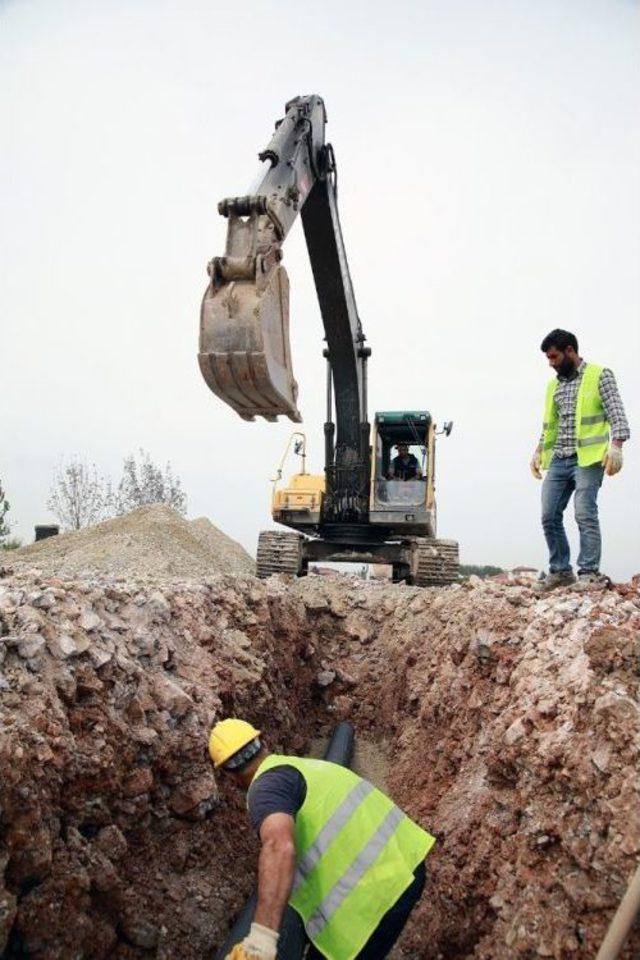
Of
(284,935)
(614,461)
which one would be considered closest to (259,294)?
(614,461)

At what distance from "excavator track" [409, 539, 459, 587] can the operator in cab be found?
4.20ft

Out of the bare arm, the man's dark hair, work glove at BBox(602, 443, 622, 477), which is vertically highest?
the man's dark hair

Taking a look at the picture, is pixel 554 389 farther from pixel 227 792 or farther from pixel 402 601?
pixel 227 792

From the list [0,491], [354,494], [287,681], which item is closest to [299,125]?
[354,494]

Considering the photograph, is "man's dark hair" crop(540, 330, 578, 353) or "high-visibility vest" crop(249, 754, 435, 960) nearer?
"high-visibility vest" crop(249, 754, 435, 960)

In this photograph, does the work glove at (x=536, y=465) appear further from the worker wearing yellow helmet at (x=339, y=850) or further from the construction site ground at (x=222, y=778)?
the worker wearing yellow helmet at (x=339, y=850)

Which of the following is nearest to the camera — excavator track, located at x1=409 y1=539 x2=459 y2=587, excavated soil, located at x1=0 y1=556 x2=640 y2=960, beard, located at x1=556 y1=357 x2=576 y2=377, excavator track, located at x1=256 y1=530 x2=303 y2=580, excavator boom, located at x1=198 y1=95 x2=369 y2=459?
excavated soil, located at x1=0 y1=556 x2=640 y2=960

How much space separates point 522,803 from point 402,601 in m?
4.90

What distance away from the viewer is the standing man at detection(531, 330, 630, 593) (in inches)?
214

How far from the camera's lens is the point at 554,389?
588 cm

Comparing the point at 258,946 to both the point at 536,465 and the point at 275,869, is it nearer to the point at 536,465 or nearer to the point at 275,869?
the point at 275,869

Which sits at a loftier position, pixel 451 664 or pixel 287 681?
pixel 451 664

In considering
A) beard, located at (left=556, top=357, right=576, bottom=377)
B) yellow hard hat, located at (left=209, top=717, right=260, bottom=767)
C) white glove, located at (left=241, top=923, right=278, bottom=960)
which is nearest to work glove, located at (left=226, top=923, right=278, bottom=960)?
white glove, located at (left=241, top=923, right=278, bottom=960)

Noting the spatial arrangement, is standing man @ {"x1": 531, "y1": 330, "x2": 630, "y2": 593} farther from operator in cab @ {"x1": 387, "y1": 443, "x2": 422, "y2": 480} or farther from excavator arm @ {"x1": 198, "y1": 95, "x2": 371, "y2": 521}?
operator in cab @ {"x1": 387, "y1": 443, "x2": 422, "y2": 480}
